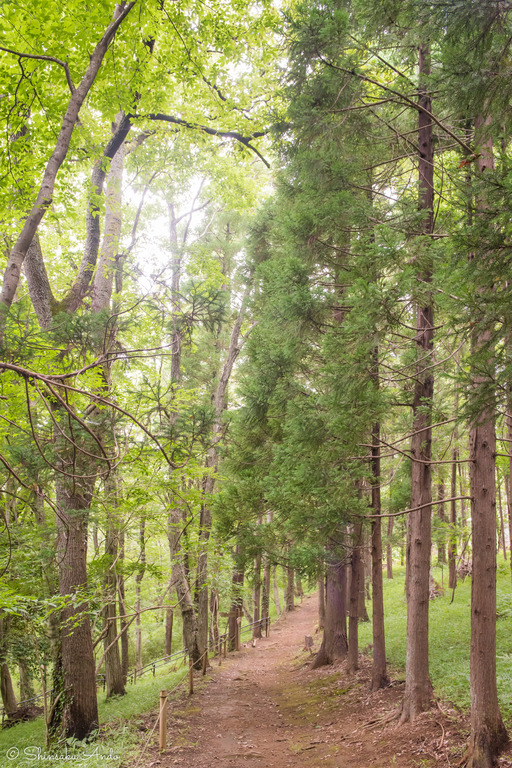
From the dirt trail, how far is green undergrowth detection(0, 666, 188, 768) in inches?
18.6

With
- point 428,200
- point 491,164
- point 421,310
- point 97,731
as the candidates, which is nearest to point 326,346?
point 421,310

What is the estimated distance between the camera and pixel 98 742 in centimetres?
648

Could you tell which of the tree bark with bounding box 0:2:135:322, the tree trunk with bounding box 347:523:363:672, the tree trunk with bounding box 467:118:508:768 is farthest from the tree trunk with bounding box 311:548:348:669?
the tree bark with bounding box 0:2:135:322

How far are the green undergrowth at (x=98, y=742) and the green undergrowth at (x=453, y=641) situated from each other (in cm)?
461

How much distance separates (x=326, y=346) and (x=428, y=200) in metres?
2.66

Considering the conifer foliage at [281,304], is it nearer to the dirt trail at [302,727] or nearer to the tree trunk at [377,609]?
the tree trunk at [377,609]

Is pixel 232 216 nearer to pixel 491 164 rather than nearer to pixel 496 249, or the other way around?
pixel 491 164

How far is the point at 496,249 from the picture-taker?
360 centimetres

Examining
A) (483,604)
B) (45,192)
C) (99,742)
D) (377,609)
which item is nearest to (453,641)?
(377,609)

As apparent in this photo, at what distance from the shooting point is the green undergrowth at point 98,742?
19.2 ft

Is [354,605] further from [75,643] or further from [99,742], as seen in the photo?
[75,643]

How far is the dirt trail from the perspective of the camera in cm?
557

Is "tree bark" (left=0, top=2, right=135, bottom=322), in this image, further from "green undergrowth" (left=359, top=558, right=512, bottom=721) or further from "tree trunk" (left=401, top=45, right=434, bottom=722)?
"green undergrowth" (left=359, top=558, right=512, bottom=721)

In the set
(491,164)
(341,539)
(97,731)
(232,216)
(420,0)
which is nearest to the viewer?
(420,0)
